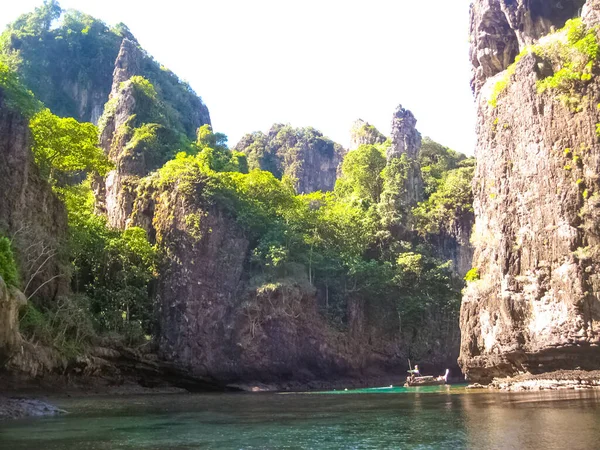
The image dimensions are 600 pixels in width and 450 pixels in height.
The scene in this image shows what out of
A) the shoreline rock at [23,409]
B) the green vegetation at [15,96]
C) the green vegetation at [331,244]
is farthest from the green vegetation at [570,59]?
the green vegetation at [15,96]

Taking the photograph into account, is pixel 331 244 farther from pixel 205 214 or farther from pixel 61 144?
pixel 61 144

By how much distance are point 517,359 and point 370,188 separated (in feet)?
125

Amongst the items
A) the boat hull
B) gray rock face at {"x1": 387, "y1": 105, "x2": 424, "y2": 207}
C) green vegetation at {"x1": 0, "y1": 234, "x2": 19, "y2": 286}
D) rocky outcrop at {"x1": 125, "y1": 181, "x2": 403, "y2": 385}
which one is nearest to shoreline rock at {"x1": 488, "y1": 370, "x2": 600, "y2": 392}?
the boat hull

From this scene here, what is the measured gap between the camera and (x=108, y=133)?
2279 inches

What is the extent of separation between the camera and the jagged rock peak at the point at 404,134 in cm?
6266

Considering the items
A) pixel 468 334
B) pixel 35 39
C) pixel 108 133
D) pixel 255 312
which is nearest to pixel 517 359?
pixel 468 334

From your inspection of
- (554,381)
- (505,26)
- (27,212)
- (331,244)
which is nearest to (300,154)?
(331,244)

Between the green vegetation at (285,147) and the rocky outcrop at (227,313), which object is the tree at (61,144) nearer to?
the rocky outcrop at (227,313)

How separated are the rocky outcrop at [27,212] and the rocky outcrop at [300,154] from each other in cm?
5310

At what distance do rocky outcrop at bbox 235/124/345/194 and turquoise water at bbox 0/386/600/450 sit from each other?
229ft

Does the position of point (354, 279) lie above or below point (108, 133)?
below

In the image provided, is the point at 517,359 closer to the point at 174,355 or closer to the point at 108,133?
the point at 174,355

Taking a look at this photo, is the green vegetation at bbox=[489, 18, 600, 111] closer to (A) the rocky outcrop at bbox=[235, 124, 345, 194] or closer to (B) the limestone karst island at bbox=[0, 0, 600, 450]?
(B) the limestone karst island at bbox=[0, 0, 600, 450]

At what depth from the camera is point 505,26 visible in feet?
120
